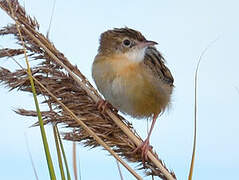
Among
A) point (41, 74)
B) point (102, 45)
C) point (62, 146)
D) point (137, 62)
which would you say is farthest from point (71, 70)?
point (102, 45)

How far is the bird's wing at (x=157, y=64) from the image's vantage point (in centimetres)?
347

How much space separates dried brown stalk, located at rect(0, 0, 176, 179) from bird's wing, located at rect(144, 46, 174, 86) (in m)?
1.00

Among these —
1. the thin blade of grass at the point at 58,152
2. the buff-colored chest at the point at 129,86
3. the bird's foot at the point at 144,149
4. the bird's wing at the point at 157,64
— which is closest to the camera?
the thin blade of grass at the point at 58,152

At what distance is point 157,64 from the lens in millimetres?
3533

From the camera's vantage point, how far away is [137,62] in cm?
339

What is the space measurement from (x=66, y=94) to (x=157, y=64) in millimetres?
1335

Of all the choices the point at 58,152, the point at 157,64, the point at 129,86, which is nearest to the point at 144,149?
the point at 58,152

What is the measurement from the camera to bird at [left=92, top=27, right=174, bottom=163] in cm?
328

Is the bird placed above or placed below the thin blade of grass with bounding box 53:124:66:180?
above

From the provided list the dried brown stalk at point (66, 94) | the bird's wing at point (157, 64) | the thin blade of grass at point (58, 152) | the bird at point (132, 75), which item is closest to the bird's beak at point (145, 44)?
the bird at point (132, 75)

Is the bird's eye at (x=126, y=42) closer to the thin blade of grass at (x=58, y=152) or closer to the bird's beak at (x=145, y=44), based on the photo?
the bird's beak at (x=145, y=44)

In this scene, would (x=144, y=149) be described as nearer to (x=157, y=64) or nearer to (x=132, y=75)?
(x=132, y=75)

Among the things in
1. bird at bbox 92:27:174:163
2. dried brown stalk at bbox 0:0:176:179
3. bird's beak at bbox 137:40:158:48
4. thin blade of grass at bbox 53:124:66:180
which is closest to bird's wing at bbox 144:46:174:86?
bird at bbox 92:27:174:163

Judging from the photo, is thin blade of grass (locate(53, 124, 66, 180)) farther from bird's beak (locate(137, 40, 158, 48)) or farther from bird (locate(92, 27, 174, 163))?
bird's beak (locate(137, 40, 158, 48))
